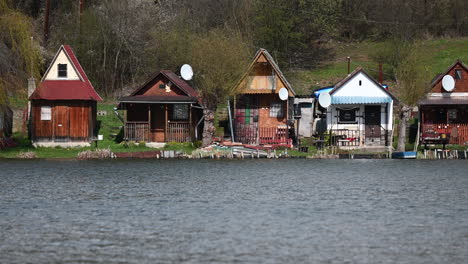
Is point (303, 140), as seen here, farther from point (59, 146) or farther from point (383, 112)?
point (59, 146)

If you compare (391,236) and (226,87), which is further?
(226,87)

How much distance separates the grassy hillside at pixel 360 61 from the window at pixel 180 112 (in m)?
17.4

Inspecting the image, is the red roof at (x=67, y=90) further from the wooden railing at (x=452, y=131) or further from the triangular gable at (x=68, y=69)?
the wooden railing at (x=452, y=131)

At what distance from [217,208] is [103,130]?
32199 millimetres

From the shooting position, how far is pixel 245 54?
6700 cm

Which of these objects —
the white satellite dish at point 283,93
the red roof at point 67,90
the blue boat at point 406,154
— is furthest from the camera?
the white satellite dish at point 283,93

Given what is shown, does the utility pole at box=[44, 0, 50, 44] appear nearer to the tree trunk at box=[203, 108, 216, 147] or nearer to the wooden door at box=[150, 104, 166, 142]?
the wooden door at box=[150, 104, 166, 142]

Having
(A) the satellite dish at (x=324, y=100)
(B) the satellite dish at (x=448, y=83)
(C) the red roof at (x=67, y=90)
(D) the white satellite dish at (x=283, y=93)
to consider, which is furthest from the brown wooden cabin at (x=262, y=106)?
(B) the satellite dish at (x=448, y=83)

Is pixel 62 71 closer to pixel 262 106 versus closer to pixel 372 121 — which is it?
pixel 262 106

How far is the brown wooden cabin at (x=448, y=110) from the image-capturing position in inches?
2477

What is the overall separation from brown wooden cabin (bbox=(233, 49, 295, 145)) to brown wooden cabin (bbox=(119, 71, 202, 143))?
342cm

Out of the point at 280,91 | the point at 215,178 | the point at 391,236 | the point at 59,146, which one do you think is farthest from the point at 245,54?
the point at 391,236

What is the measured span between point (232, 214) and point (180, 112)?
107 feet

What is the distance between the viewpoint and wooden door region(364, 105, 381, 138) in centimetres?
6450
